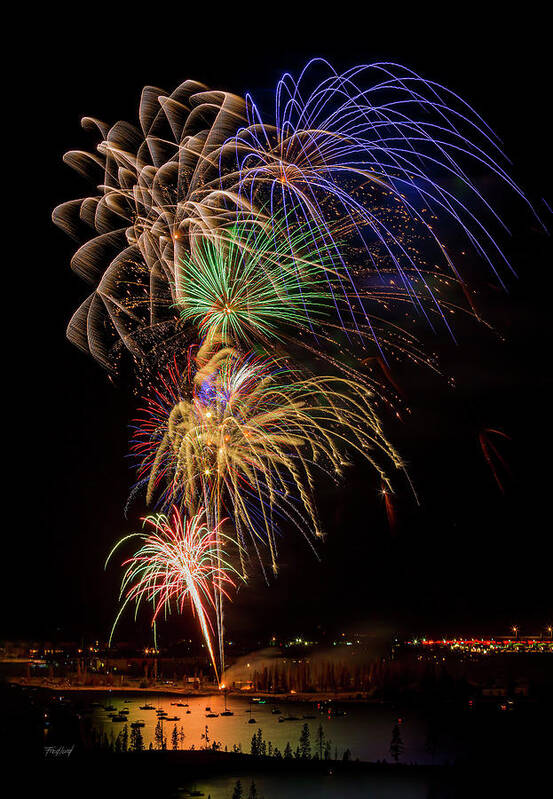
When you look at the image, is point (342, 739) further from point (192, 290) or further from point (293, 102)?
point (293, 102)

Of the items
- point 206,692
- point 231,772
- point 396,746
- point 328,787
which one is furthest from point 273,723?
point 231,772

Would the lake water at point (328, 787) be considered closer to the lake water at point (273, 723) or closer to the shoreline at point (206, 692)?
the lake water at point (273, 723)

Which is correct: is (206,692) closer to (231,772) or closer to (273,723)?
(273,723)

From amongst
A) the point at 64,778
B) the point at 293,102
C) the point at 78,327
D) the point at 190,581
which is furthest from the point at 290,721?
the point at 293,102

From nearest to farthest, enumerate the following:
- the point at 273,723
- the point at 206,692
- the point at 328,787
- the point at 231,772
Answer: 1. the point at 231,772
2. the point at 328,787
3. the point at 273,723
4. the point at 206,692

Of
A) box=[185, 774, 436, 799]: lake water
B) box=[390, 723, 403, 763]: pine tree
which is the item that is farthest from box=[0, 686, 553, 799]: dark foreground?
box=[390, 723, 403, 763]: pine tree

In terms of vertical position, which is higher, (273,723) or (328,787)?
(328,787)

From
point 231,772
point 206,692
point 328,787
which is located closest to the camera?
point 231,772

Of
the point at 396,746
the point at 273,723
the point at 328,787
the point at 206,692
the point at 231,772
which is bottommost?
the point at 273,723

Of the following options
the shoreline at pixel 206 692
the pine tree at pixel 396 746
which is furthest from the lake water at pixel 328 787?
the shoreline at pixel 206 692

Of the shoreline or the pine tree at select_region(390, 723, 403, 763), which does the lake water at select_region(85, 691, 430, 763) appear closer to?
the pine tree at select_region(390, 723, 403, 763)
